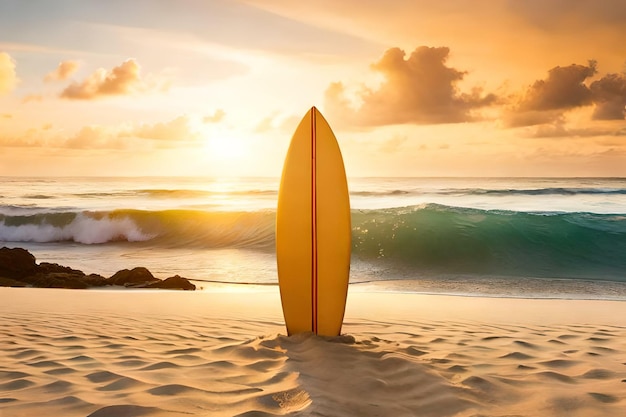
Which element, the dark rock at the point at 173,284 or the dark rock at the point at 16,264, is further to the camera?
the dark rock at the point at 16,264

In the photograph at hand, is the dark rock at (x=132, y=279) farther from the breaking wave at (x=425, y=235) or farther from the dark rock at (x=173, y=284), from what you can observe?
the breaking wave at (x=425, y=235)

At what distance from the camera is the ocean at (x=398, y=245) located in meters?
8.91

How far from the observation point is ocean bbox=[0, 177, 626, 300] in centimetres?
891

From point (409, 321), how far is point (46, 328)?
2.67 m

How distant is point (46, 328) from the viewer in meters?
4.09

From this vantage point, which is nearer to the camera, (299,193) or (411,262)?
(299,193)

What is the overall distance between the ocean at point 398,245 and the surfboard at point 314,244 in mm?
3659

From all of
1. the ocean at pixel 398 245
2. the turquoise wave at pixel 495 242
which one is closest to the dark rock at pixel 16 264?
the ocean at pixel 398 245

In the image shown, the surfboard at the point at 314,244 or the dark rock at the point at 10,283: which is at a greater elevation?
the surfboard at the point at 314,244

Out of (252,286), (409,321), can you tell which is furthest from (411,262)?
(409,321)

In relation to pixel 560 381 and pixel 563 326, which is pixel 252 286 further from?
pixel 560 381

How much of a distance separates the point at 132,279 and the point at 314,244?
171 inches

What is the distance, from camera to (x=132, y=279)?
7.40 m

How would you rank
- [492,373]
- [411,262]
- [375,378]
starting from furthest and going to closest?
[411,262] → [492,373] → [375,378]
